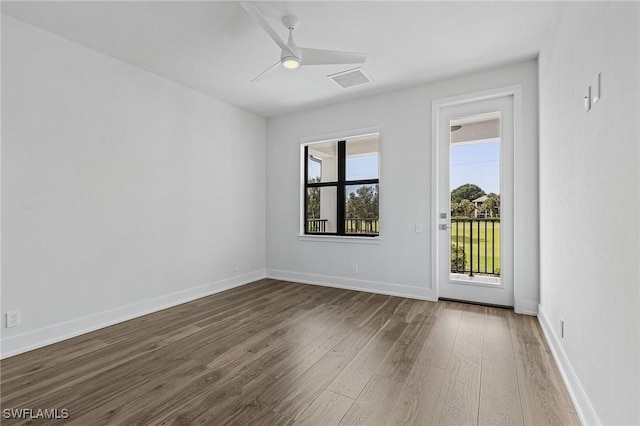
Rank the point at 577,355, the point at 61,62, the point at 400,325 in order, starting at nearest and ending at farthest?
the point at 577,355 → the point at 61,62 → the point at 400,325

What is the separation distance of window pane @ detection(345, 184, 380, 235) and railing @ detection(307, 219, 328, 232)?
0.42 m

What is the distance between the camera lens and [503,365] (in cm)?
220

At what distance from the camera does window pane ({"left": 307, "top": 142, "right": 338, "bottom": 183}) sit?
4.83 meters

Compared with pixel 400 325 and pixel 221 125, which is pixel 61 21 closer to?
pixel 221 125

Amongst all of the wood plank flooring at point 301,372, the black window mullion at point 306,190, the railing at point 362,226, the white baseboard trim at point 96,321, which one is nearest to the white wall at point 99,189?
the white baseboard trim at point 96,321

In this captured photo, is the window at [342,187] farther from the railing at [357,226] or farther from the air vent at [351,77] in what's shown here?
the air vent at [351,77]

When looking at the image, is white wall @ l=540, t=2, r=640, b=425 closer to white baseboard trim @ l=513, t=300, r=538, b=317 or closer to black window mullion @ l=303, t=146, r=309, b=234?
white baseboard trim @ l=513, t=300, r=538, b=317

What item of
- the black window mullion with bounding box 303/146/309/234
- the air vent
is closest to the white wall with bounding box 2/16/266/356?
the black window mullion with bounding box 303/146/309/234

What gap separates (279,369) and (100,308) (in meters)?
2.10

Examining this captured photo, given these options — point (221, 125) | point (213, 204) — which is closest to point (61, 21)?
point (221, 125)

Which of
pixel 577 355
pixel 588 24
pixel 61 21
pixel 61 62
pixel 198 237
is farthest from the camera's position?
pixel 198 237

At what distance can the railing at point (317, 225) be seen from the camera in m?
4.93

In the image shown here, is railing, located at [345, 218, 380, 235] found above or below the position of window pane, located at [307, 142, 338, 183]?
below

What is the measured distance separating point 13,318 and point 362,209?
386cm
